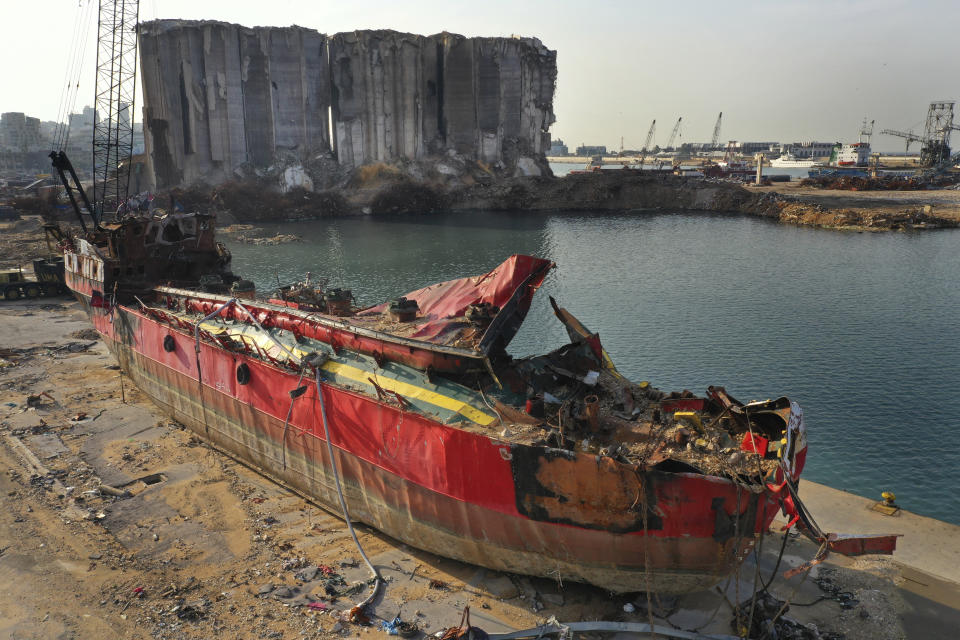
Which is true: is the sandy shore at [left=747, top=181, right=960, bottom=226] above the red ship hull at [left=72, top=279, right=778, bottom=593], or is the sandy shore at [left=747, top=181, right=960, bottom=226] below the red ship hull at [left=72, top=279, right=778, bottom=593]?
above

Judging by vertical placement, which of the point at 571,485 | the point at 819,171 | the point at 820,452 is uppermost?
the point at 819,171

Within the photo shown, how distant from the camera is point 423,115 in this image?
97.8 metres

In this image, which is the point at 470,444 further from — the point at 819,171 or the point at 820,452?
the point at 819,171

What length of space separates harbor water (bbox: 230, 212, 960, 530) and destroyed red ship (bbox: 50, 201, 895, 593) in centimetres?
890

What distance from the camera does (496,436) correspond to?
11586 millimetres

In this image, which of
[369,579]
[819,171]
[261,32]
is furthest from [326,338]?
[819,171]

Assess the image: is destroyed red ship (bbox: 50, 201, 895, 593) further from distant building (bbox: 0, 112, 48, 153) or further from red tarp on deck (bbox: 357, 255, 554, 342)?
distant building (bbox: 0, 112, 48, 153)

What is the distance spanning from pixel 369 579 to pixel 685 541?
6091mm

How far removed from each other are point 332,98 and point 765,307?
78.0 meters

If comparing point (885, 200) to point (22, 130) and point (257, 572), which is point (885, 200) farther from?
point (22, 130)

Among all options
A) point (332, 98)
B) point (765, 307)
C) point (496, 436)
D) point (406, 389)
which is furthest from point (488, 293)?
point (332, 98)

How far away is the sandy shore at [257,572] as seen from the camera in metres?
11.2

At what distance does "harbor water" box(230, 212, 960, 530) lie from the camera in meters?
20.2

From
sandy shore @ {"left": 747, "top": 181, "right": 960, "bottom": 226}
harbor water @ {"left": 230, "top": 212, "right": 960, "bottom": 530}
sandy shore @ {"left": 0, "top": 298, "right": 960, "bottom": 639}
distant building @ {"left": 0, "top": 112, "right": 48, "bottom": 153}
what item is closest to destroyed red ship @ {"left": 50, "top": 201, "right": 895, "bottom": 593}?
sandy shore @ {"left": 0, "top": 298, "right": 960, "bottom": 639}
